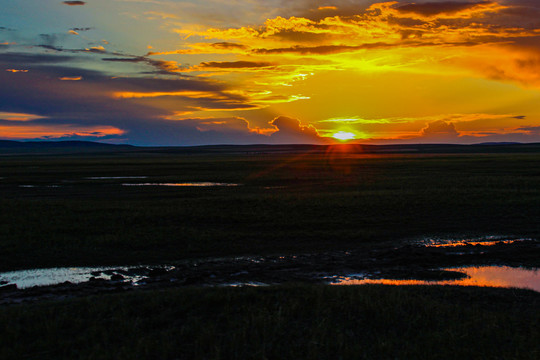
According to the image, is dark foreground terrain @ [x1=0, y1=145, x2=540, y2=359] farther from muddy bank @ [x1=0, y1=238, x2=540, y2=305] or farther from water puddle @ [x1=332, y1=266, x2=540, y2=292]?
water puddle @ [x1=332, y1=266, x2=540, y2=292]

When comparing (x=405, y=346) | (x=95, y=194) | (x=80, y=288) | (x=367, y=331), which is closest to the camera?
(x=405, y=346)

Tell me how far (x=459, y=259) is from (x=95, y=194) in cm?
3340

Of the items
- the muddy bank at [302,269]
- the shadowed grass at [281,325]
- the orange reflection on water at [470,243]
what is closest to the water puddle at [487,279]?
the muddy bank at [302,269]

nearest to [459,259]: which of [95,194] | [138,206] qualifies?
[138,206]

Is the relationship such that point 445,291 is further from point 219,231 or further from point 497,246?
point 219,231

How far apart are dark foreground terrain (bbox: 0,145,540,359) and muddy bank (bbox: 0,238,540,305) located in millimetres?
150

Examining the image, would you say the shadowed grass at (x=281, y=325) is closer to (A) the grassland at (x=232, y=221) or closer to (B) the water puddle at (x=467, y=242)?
(A) the grassland at (x=232, y=221)

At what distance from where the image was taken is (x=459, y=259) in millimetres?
18219

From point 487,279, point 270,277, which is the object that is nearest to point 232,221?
point 270,277

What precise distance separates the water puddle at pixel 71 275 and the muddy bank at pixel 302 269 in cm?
4

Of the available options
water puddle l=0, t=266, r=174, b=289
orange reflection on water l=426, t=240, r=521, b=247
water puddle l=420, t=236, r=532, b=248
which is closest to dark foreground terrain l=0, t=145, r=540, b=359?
water puddle l=0, t=266, r=174, b=289

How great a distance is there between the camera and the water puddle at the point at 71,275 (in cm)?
1561

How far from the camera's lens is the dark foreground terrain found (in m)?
9.79

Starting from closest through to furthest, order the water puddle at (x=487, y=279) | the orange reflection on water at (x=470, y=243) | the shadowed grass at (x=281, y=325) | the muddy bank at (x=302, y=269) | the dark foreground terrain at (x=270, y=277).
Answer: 1. the shadowed grass at (x=281, y=325)
2. the dark foreground terrain at (x=270, y=277)
3. the muddy bank at (x=302, y=269)
4. the water puddle at (x=487, y=279)
5. the orange reflection on water at (x=470, y=243)
